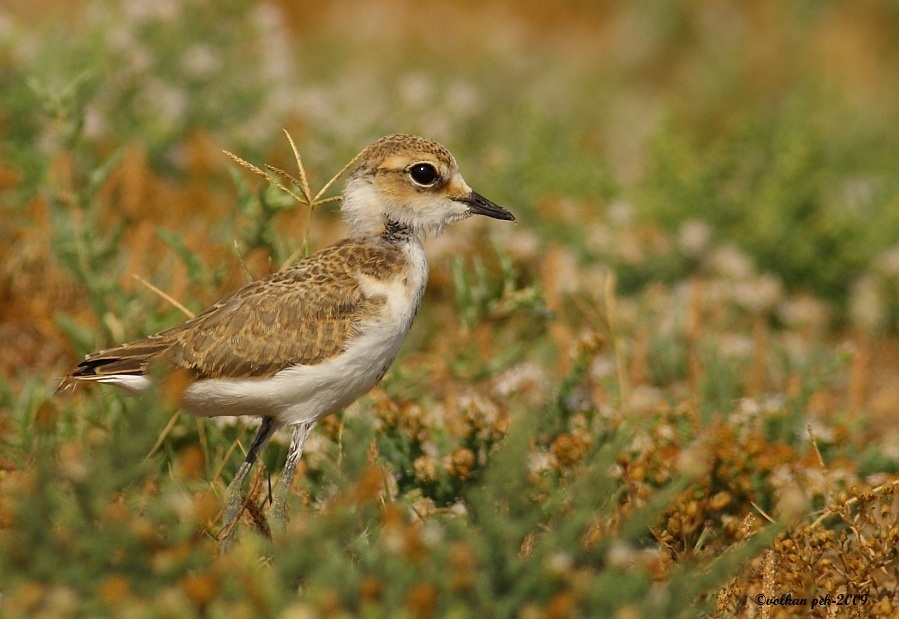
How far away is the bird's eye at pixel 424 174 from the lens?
4512 millimetres

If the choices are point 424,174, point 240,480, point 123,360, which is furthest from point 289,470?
point 424,174

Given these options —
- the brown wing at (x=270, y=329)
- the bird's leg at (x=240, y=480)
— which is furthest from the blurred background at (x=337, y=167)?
the bird's leg at (x=240, y=480)

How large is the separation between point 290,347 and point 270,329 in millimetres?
105

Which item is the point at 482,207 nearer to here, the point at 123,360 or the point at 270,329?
the point at 270,329

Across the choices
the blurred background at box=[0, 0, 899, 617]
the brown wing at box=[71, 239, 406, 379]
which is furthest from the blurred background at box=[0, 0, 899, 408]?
the brown wing at box=[71, 239, 406, 379]

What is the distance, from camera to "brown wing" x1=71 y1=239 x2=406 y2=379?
4.07 m

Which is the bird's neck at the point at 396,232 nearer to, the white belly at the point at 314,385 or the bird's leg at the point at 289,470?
the white belly at the point at 314,385

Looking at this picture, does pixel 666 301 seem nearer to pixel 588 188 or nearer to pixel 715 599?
pixel 588 188

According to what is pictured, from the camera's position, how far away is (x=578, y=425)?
4.97 meters

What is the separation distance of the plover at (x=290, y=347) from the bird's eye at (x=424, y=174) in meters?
0.27

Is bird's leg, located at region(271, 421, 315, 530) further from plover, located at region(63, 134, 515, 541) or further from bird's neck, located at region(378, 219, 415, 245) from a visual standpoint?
bird's neck, located at region(378, 219, 415, 245)

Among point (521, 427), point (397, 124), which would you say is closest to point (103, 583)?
point (521, 427)

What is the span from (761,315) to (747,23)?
7936mm

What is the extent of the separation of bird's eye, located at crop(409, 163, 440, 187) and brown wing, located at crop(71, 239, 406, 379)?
385 mm
